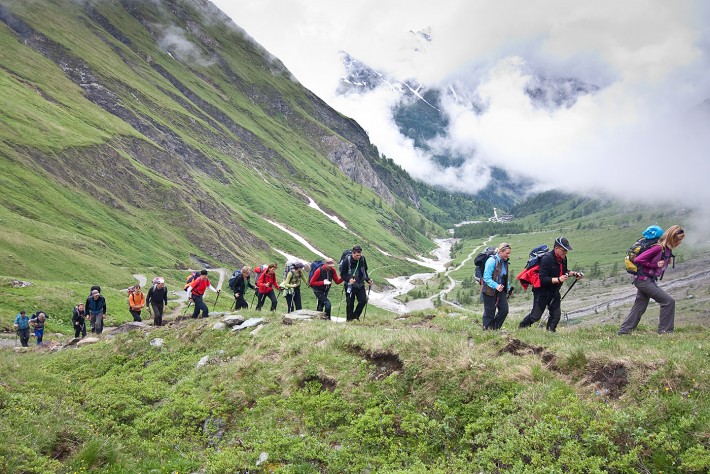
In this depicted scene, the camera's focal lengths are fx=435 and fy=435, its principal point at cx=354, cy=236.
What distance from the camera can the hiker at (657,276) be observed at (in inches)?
510

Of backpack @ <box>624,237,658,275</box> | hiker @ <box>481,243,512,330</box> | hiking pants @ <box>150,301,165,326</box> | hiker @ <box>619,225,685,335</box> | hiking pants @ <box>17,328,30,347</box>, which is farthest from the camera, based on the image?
hiking pants @ <box>17,328,30,347</box>

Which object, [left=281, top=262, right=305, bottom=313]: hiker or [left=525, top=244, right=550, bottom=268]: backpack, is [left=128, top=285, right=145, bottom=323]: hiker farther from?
[left=525, top=244, right=550, bottom=268]: backpack

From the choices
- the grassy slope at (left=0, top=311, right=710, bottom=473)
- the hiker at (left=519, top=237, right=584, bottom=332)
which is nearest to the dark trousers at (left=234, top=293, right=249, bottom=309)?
the grassy slope at (left=0, top=311, right=710, bottom=473)

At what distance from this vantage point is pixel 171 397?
1413 centimetres

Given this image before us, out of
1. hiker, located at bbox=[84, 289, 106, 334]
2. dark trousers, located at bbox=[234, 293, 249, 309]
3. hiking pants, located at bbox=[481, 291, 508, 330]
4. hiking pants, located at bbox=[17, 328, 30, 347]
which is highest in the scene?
hiking pants, located at bbox=[481, 291, 508, 330]

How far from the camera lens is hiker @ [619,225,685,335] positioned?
42.5ft

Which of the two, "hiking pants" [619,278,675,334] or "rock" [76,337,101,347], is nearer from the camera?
"hiking pants" [619,278,675,334]

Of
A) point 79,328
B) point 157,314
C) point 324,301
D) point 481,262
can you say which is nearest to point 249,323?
point 324,301

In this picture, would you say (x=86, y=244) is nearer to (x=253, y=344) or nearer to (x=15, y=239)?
(x=15, y=239)

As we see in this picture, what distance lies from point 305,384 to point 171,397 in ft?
15.4

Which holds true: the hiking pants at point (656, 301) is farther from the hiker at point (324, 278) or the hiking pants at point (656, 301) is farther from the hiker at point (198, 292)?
the hiker at point (198, 292)

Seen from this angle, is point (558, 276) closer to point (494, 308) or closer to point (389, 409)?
point (494, 308)

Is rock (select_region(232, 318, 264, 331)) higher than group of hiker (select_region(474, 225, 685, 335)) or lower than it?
lower

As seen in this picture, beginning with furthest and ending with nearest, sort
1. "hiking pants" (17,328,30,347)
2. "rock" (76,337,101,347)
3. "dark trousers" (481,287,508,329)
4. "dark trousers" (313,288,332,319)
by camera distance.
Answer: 1. "hiking pants" (17,328,30,347)
2. "rock" (76,337,101,347)
3. "dark trousers" (313,288,332,319)
4. "dark trousers" (481,287,508,329)
